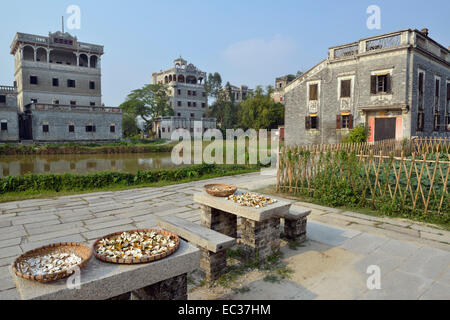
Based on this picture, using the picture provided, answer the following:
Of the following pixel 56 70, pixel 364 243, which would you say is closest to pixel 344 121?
pixel 364 243

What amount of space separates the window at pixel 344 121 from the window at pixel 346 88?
51.2 inches

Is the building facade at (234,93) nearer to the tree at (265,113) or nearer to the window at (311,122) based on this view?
the tree at (265,113)

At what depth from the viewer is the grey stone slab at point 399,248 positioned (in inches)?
161

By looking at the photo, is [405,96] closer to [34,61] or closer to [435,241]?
[435,241]

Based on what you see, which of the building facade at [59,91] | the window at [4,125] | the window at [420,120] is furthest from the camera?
the building facade at [59,91]

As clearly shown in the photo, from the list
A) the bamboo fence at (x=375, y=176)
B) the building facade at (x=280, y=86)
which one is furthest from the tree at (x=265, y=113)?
the bamboo fence at (x=375, y=176)

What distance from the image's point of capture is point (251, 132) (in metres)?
39.1

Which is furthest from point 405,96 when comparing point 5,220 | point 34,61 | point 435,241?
point 34,61

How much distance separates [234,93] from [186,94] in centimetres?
971

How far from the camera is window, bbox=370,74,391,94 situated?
1780 centimetres

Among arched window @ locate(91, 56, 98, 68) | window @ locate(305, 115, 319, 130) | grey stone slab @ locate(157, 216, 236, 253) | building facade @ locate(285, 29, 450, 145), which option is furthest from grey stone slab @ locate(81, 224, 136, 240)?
arched window @ locate(91, 56, 98, 68)

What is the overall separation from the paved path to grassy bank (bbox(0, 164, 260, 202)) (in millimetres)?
918

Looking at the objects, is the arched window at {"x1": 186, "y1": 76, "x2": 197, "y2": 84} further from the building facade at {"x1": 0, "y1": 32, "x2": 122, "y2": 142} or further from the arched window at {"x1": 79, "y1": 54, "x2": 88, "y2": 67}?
the arched window at {"x1": 79, "y1": 54, "x2": 88, "y2": 67}
